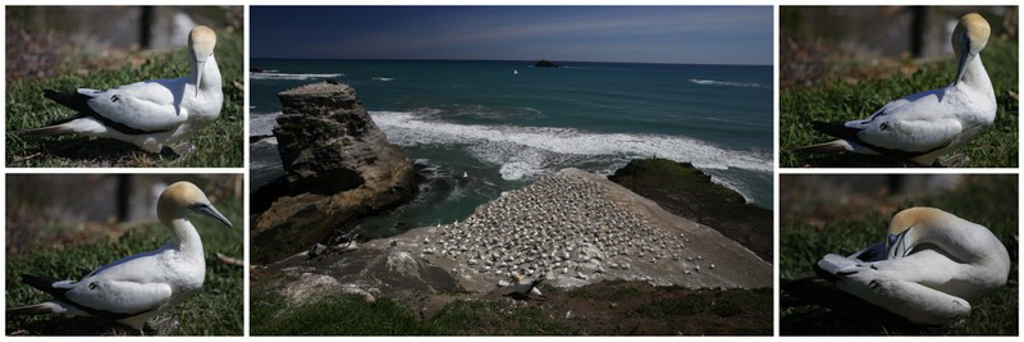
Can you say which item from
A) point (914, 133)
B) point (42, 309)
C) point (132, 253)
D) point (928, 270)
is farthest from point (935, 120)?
point (132, 253)

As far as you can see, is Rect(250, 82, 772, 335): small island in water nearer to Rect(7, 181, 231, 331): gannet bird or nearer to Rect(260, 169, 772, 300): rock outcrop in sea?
Rect(260, 169, 772, 300): rock outcrop in sea

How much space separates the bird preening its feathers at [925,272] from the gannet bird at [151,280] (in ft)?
12.9

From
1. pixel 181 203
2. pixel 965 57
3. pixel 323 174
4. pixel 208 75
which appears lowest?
pixel 181 203

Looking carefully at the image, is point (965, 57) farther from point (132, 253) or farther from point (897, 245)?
point (132, 253)

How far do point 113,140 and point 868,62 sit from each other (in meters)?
5.86

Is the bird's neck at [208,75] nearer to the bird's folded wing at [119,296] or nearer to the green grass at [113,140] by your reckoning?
the green grass at [113,140]

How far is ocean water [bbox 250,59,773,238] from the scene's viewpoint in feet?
19.0

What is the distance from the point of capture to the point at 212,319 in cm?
568

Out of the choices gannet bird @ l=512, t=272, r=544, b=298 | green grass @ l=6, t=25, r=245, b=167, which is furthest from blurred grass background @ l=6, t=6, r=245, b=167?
gannet bird @ l=512, t=272, r=544, b=298

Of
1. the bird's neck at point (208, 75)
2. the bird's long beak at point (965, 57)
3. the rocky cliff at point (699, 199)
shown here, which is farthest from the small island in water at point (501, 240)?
the bird's long beak at point (965, 57)

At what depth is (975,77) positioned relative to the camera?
A: 5.16 m

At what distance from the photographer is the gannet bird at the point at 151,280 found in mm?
5020

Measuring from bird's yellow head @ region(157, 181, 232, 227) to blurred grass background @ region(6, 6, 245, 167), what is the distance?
1.48 feet

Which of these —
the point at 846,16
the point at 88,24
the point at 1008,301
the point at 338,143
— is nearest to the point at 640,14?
the point at 846,16
